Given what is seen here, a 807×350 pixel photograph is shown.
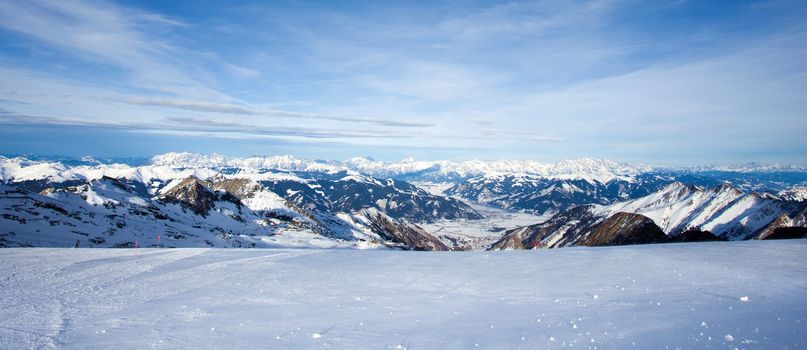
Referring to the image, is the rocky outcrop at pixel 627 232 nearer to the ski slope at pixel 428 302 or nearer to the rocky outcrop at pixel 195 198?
the ski slope at pixel 428 302

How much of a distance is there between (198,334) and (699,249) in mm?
20656

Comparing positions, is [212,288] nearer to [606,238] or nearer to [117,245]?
[117,245]

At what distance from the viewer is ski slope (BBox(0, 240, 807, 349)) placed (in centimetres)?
939

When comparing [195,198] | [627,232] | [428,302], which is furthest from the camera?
[195,198]

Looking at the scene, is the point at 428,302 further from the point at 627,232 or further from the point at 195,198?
the point at 195,198

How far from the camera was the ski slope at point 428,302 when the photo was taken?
370 inches

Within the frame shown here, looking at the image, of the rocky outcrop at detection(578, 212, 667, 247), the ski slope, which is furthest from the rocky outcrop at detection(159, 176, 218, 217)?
the ski slope

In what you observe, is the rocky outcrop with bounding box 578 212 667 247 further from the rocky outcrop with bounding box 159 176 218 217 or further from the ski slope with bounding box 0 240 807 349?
the rocky outcrop with bounding box 159 176 218 217

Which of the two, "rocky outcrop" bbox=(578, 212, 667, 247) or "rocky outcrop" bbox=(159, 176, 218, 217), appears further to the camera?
"rocky outcrop" bbox=(159, 176, 218, 217)

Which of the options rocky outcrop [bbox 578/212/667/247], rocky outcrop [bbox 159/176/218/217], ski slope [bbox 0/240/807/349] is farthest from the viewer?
rocky outcrop [bbox 159/176/218/217]

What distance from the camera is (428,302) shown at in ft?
42.0

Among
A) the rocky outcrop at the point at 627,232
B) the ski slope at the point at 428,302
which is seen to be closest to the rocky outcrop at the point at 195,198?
the rocky outcrop at the point at 627,232

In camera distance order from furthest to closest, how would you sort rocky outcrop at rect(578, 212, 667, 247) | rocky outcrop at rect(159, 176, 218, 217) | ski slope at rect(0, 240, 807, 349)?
rocky outcrop at rect(159, 176, 218, 217) → rocky outcrop at rect(578, 212, 667, 247) → ski slope at rect(0, 240, 807, 349)

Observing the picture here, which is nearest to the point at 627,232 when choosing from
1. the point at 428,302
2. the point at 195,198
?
the point at 428,302
